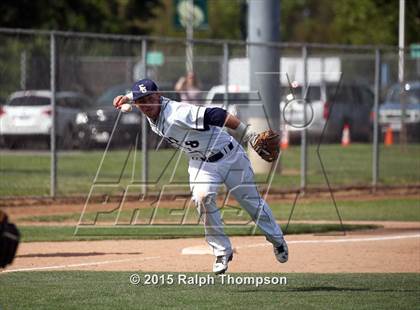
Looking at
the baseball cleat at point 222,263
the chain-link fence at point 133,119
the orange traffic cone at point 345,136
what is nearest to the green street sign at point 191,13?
the chain-link fence at point 133,119

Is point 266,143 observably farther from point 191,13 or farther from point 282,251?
point 191,13

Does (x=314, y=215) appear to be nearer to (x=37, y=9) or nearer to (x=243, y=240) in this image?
(x=243, y=240)

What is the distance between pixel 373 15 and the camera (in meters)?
39.8

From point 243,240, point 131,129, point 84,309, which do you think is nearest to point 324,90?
point 131,129

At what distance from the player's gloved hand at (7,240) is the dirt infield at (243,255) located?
4.15 metres

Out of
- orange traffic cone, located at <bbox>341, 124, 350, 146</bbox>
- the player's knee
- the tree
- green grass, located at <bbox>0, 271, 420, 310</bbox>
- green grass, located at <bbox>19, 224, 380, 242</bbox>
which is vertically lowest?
green grass, located at <bbox>19, 224, 380, 242</bbox>

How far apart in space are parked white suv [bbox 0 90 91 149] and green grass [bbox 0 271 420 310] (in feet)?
28.1

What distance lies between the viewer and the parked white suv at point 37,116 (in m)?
19.3

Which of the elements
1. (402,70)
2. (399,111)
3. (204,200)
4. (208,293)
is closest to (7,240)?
(208,293)

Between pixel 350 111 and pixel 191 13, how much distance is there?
1357 cm

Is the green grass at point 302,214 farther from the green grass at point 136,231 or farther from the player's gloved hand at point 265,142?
the player's gloved hand at point 265,142

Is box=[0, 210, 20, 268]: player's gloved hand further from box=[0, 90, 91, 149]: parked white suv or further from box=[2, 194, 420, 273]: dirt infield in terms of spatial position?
box=[0, 90, 91, 149]: parked white suv

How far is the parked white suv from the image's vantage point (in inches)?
761

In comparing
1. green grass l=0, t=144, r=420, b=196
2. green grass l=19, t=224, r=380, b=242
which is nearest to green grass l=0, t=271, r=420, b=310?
green grass l=19, t=224, r=380, b=242
